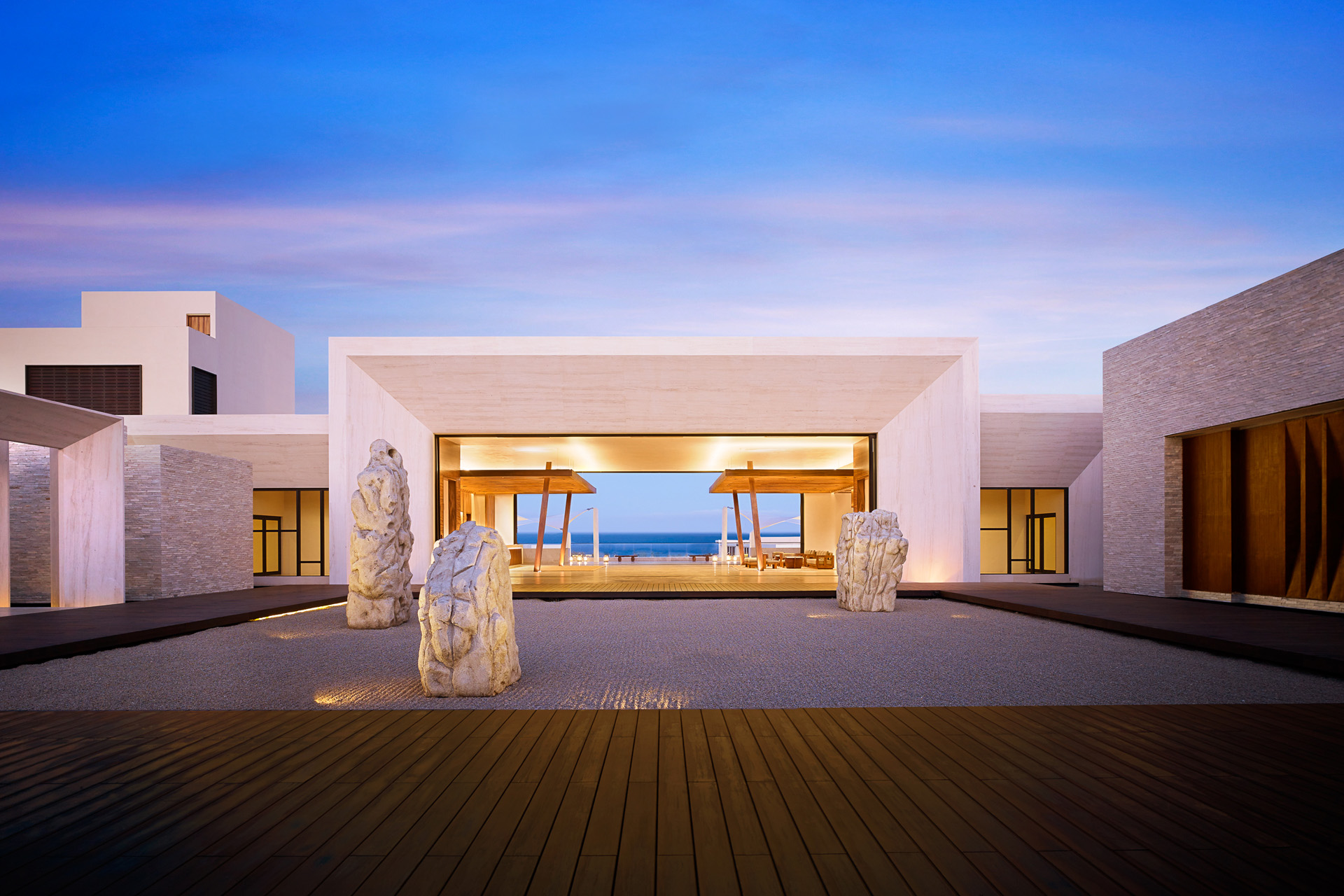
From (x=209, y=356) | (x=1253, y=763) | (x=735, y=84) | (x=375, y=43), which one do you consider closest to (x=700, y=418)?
(x=735, y=84)

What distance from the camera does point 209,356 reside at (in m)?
22.6

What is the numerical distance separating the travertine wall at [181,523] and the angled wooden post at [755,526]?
12.9 meters

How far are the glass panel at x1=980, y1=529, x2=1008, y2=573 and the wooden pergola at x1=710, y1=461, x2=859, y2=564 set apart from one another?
4.19 metres

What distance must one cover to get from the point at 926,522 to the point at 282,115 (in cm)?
1773

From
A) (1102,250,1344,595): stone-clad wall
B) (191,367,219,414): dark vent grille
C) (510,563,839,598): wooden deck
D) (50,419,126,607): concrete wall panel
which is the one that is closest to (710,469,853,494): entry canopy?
(510,563,839,598): wooden deck

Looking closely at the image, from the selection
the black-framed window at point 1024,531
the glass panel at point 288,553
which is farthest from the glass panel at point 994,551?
the glass panel at point 288,553

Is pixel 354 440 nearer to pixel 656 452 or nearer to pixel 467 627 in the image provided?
pixel 656 452

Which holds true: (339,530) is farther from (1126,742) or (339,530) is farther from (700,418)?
(1126,742)

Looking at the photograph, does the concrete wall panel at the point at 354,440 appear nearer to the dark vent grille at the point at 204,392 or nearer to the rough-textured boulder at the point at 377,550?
the rough-textured boulder at the point at 377,550

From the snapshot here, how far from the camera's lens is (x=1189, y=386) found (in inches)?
460

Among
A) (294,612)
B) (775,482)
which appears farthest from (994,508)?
(294,612)

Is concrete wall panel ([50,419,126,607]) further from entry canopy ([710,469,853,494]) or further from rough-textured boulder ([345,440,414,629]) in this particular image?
entry canopy ([710,469,853,494])

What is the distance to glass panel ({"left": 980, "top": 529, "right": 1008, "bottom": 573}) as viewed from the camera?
2050 cm

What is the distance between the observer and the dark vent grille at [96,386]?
21.2 metres
